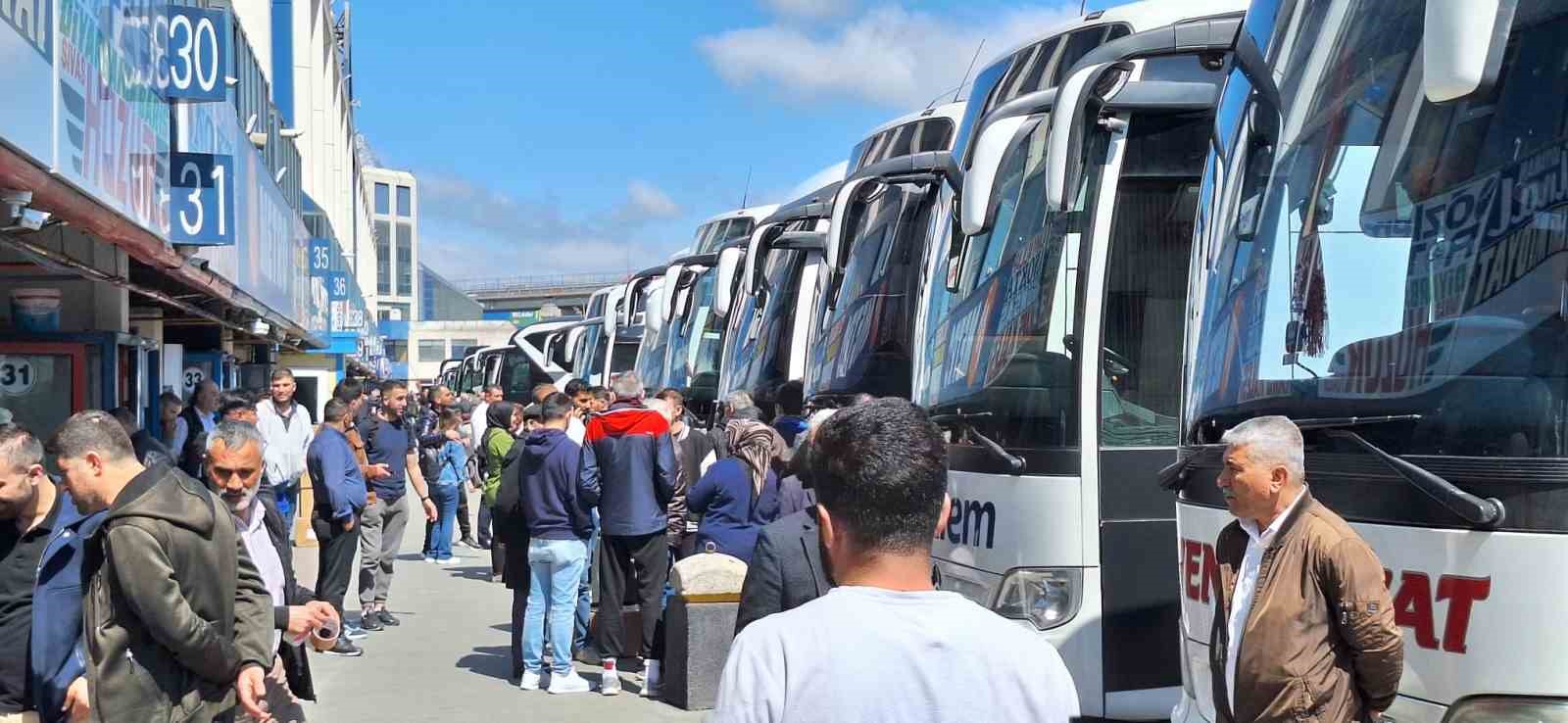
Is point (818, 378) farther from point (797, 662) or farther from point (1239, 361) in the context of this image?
point (797, 662)

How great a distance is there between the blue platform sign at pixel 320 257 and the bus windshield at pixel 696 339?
37.0 feet

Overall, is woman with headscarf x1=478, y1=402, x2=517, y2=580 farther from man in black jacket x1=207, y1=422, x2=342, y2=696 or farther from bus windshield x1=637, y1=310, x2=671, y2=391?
man in black jacket x1=207, y1=422, x2=342, y2=696

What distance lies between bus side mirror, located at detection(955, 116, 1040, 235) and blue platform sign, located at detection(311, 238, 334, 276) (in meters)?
22.6

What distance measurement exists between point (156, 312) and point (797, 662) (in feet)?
48.4

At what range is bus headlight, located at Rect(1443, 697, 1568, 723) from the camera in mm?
3697

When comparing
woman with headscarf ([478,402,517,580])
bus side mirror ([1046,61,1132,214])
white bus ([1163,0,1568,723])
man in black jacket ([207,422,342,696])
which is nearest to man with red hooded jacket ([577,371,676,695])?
woman with headscarf ([478,402,517,580])

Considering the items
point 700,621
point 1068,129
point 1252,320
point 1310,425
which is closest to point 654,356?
→ point 700,621

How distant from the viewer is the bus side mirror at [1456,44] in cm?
351

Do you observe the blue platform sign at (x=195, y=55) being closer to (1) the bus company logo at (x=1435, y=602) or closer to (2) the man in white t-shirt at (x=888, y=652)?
(1) the bus company logo at (x=1435, y=602)

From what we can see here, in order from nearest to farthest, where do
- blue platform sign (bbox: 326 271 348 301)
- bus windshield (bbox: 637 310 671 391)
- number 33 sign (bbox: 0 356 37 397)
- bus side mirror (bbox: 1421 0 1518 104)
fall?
bus side mirror (bbox: 1421 0 1518 104)
number 33 sign (bbox: 0 356 37 397)
bus windshield (bbox: 637 310 671 391)
blue platform sign (bbox: 326 271 348 301)

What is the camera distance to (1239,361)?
4.78 metres

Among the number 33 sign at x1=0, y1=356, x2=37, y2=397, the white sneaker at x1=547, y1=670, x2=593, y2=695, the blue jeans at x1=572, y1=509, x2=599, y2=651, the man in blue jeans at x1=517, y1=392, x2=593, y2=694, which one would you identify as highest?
the number 33 sign at x1=0, y1=356, x2=37, y2=397

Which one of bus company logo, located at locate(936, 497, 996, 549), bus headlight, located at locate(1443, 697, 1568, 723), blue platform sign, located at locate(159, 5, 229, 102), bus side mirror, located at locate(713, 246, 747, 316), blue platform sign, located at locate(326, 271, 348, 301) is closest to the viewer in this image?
bus headlight, located at locate(1443, 697, 1568, 723)

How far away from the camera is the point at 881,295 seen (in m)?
10.4
